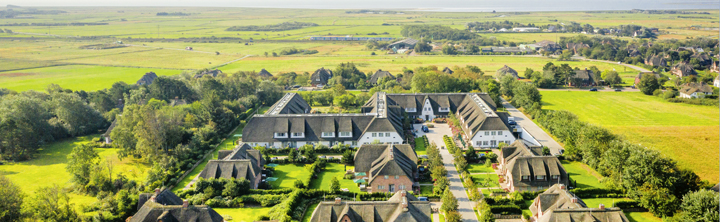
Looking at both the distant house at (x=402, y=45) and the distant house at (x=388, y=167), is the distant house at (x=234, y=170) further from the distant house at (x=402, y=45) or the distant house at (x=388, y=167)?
the distant house at (x=402, y=45)

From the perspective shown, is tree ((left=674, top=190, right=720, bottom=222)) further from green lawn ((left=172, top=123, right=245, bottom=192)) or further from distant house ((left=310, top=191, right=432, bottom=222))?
green lawn ((left=172, top=123, right=245, bottom=192))

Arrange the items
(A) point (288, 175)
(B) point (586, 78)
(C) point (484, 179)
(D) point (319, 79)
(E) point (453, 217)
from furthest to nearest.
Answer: (D) point (319, 79) < (B) point (586, 78) < (A) point (288, 175) < (C) point (484, 179) < (E) point (453, 217)

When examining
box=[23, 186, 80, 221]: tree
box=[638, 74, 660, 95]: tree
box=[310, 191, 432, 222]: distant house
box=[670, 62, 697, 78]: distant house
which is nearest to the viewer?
box=[310, 191, 432, 222]: distant house

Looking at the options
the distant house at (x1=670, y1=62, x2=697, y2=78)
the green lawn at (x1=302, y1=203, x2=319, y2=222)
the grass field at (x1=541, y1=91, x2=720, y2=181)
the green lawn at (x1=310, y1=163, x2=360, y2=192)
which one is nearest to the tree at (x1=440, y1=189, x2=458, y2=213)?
the green lawn at (x1=310, y1=163, x2=360, y2=192)

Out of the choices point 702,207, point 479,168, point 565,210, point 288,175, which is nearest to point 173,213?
point 288,175

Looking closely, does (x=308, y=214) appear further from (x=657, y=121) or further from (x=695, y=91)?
(x=695, y=91)

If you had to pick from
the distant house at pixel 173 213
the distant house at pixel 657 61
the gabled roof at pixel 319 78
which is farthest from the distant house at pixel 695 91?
the distant house at pixel 173 213

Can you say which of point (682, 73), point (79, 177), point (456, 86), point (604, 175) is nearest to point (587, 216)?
point (604, 175)
